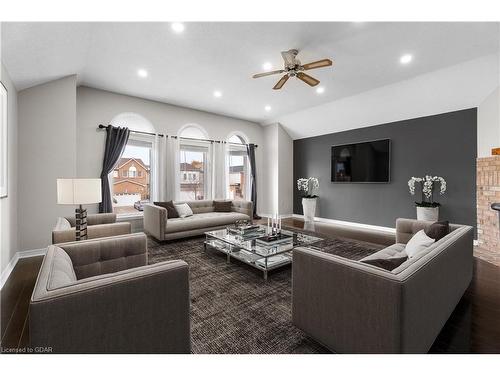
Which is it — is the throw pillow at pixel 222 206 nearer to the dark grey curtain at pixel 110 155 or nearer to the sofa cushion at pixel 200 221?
the sofa cushion at pixel 200 221

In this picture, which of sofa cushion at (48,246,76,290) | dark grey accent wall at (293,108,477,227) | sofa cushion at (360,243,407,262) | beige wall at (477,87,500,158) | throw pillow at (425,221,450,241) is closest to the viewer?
sofa cushion at (48,246,76,290)

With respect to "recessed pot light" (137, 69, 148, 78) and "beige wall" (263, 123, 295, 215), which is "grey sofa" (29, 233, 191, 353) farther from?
"beige wall" (263, 123, 295, 215)

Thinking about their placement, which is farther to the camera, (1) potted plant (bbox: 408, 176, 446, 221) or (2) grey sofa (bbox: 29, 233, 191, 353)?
(1) potted plant (bbox: 408, 176, 446, 221)

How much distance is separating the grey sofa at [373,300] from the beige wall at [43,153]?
4005mm

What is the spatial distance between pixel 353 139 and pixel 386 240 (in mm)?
2660

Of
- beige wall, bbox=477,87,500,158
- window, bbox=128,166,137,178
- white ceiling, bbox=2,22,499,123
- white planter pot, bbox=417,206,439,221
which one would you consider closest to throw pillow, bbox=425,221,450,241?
white ceiling, bbox=2,22,499,123

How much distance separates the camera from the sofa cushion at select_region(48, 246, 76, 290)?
3.67 feet

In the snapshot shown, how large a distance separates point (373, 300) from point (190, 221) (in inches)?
145

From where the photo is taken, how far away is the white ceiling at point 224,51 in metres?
2.72

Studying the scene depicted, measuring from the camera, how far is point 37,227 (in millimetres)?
3582

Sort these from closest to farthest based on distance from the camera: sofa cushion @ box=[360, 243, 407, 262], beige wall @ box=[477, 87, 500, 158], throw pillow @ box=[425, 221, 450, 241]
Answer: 1. throw pillow @ box=[425, 221, 450, 241]
2. sofa cushion @ box=[360, 243, 407, 262]
3. beige wall @ box=[477, 87, 500, 158]

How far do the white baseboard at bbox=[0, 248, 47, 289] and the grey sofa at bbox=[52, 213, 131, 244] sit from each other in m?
0.80

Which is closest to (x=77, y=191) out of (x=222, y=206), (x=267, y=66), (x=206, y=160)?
(x=267, y=66)
